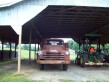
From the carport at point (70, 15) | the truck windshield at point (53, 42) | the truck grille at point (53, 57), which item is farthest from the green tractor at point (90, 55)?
the truck grille at point (53, 57)

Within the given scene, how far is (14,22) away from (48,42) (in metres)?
3.56

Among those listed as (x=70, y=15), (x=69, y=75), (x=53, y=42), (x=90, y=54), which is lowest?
(x=69, y=75)

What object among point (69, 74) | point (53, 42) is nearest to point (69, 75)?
point (69, 74)

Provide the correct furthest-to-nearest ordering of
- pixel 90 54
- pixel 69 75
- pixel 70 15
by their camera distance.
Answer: pixel 70 15 < pixel 90 54 < pixel 69 75

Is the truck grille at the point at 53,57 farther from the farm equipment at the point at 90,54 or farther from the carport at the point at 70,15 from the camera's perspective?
the farm equipment at the point at 90,54

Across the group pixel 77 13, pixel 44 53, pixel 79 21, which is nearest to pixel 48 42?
pixel 44 53

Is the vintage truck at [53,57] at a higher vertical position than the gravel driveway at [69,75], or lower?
higher

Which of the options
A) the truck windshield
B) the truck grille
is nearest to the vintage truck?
the truck grille

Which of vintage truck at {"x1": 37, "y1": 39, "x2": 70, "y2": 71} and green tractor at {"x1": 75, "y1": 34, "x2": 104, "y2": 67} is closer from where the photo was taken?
vintage truck at {"x1": 37, "y1": 39, "x2": 70, "y2": 71}

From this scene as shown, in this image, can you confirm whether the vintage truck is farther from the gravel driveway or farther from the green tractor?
the green tractor

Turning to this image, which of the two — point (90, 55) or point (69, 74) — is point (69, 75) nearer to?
point (69, 74)

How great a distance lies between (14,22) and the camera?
17.7 meters

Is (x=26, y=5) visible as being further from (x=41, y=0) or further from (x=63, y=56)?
(x=63, y=56)

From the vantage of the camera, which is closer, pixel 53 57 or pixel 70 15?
pixel 53 57
